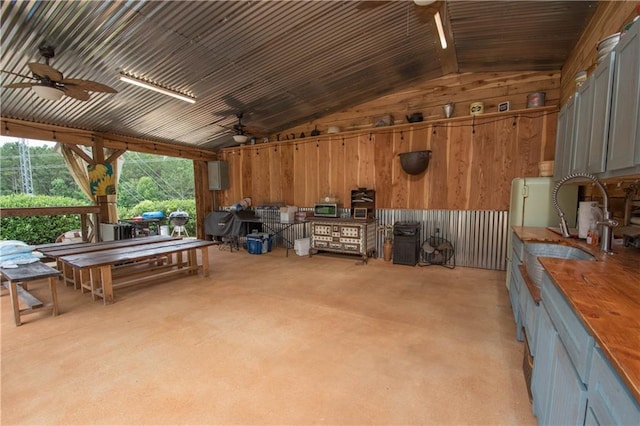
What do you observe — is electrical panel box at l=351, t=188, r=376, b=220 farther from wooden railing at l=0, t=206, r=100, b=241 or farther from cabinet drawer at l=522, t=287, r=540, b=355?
wooden railing at l=0, t=206, r=100, b=241

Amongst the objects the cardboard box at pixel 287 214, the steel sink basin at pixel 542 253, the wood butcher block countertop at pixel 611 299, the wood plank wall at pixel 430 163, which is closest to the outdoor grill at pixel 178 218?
the wood plank wall at pixel 430 163

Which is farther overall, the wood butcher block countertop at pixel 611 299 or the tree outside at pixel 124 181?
the tree outside at pixel 124 181

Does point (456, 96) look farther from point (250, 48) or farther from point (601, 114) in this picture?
point (250, 48)

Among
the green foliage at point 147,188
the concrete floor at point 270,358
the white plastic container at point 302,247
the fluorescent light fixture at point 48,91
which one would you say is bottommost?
the concrete floor at point 270,358

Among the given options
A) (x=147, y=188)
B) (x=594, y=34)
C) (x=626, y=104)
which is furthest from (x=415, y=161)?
(x=147, y=188)

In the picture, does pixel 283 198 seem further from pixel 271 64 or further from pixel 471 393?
pixel 471 393

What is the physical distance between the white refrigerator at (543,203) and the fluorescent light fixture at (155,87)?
17.3ft

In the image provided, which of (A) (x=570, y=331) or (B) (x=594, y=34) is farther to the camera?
(B) (x=594, y=34)

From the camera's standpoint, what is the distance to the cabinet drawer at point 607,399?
0.71 meters

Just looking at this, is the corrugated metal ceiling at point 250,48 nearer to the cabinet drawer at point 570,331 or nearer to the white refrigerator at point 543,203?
the white refrigerator at point 543,203

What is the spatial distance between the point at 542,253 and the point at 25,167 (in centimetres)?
1226

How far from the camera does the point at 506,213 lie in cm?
475

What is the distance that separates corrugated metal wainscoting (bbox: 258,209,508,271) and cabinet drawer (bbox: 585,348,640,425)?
4440 millimetres

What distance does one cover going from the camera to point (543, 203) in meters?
3.53
